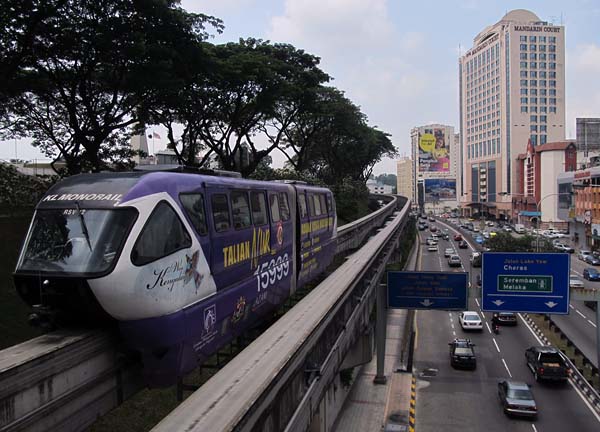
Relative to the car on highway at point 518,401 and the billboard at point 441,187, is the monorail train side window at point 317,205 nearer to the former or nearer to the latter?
the car on highway at point 518,401

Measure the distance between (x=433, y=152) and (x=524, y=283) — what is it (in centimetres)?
14478

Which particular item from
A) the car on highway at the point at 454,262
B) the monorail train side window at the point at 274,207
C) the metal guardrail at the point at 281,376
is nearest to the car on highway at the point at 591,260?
the car on highway at the point at 454,262

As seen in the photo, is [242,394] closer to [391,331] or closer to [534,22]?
[391,331]

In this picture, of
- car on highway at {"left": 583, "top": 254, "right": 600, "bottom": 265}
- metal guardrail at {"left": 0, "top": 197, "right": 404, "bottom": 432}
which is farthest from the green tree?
car on highway at {"left": 583, "top": 254, "right": 600, "bottom": 265}

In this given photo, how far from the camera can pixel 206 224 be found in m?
8.59

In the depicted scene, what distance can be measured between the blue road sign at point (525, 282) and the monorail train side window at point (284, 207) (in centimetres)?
676

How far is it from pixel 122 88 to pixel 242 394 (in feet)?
63.5

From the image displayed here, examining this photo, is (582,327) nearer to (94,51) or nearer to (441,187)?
(94,51)

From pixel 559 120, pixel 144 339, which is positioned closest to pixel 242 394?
pixel 144 339

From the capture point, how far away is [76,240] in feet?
22.5

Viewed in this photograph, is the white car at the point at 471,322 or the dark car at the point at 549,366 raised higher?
the dark car at the point at 549,366

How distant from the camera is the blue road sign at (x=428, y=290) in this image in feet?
59.2

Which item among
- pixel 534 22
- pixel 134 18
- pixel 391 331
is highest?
pixel 534 22

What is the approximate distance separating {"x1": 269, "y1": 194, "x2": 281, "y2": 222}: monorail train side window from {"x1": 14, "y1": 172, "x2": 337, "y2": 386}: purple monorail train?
2.51 metres
